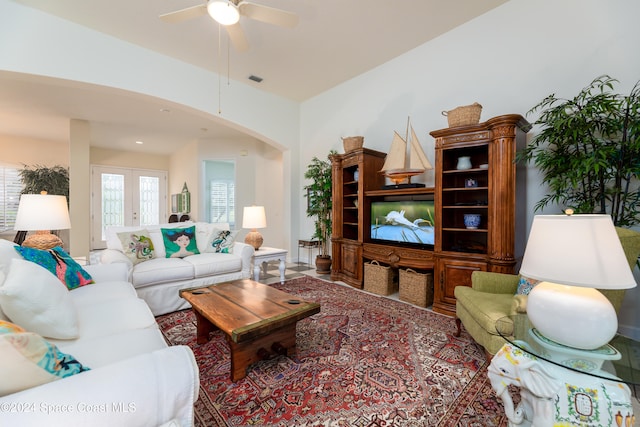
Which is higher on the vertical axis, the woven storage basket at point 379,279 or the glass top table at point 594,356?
the glass top table at point 594,356

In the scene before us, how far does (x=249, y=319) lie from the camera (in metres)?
1.77

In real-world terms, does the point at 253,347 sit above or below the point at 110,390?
below

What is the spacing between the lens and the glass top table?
105cm

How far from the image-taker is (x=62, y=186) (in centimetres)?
649

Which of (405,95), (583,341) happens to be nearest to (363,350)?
(583,341)

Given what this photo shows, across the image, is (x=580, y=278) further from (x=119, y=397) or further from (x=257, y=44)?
(x=257, y=44)

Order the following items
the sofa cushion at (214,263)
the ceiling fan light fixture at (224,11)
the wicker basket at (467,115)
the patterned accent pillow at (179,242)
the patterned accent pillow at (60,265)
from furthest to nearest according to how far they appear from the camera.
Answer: the patterned accent pillow at (179,242)
the sofa cushion at (214,263)
the wicker basket at (467,115)
the ceiling fan light fixture at (224,11)
the patterned accent pillow at (60,265)

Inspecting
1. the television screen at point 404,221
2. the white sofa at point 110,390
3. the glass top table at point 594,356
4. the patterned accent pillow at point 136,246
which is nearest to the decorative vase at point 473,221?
the television screen at point 404,221

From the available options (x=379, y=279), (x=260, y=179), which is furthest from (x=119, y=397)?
(x=260, y=179)

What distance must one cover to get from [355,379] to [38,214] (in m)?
3.16

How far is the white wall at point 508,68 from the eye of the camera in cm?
239

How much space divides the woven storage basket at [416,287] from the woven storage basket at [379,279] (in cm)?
24

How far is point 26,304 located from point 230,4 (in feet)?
7.63

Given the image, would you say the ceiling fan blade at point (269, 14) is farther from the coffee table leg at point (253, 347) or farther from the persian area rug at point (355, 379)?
the persian area rug at point (355, 379)
